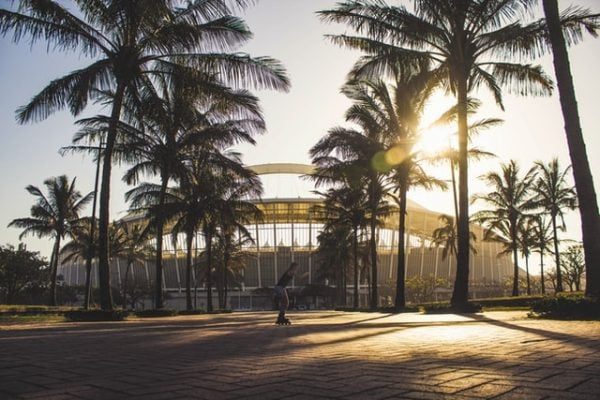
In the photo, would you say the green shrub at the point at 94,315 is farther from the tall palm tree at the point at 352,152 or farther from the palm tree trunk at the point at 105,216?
the tall palm tree at the point at 352,152

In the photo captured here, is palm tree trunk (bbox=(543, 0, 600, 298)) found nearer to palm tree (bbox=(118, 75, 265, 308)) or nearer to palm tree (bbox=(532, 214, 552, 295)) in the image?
palm tree (bbox=(118, 75, 265, 308))

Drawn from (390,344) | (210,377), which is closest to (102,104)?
(390,344)

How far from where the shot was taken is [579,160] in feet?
36.4

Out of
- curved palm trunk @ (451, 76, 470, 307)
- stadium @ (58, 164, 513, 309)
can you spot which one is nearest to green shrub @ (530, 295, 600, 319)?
curved palm trunk @ (451, 76, 470, 307)

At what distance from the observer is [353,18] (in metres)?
16.0

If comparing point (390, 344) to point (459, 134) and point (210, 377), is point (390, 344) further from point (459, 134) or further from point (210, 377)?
point (459, 134)

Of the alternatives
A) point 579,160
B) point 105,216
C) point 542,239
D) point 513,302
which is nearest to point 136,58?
point 105,216

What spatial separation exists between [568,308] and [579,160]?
3.30 meters

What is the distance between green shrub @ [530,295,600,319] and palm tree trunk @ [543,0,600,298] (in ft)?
1.08

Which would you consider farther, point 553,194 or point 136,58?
point 553,194

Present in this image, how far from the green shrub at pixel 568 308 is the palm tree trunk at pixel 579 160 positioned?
0.33 metres

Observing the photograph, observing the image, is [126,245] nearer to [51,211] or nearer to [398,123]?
[51,211]

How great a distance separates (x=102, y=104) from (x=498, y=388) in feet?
58.8

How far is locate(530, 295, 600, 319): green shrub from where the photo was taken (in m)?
10.5
